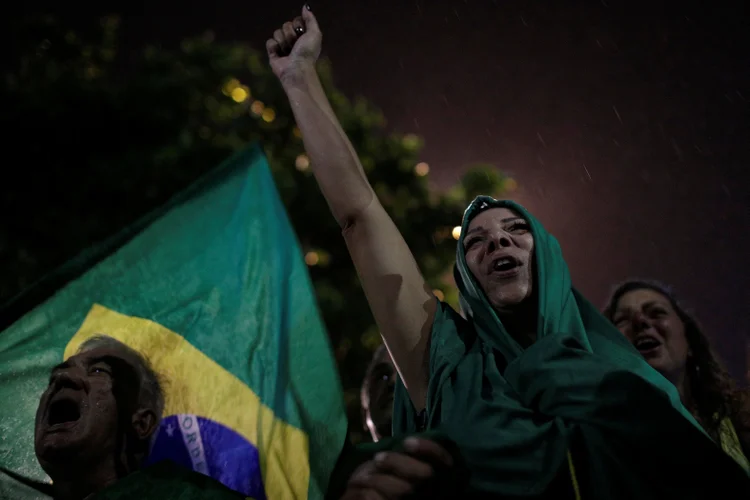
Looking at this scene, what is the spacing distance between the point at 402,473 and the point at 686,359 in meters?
2.73

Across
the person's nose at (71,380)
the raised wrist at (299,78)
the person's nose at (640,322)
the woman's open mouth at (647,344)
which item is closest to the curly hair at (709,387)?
the person's nose at (640,322)

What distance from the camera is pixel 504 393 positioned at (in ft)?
7.21

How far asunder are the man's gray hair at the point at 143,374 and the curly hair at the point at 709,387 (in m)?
2.57

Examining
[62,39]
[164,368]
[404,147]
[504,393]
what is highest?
[62,39]

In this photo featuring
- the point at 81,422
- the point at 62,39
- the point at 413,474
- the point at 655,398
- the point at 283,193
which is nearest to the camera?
the point at 413,474

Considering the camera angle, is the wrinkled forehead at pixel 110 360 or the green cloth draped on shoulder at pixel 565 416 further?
the wrinkled forehead at pixel 110 360

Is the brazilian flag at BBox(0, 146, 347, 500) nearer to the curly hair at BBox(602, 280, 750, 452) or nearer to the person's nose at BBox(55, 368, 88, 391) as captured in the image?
the person's nose at BBox(55, 368, 88, 391)

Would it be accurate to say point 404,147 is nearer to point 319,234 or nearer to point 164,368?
point 319,234

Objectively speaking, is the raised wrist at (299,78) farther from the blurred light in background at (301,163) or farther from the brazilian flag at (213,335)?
the blurred light in background at (301,163)

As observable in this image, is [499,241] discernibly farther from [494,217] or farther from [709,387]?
[709,387]

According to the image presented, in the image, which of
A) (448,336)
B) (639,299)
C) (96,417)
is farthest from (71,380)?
(639,299)

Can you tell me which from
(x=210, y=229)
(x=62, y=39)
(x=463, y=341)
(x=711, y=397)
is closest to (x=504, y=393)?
(x=463, y=341)

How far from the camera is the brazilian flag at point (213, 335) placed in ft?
8.53

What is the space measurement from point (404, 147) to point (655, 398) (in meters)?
10.6
